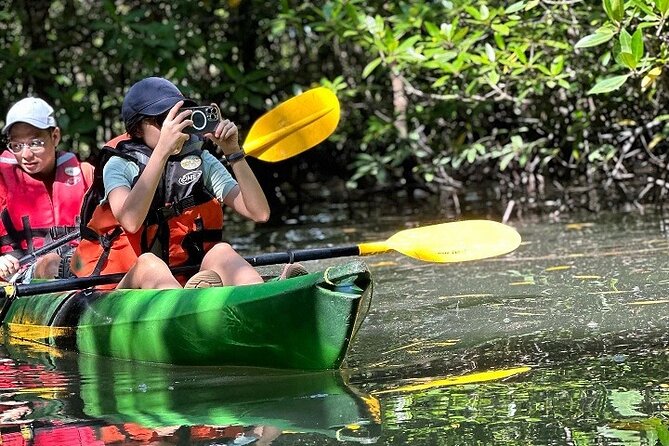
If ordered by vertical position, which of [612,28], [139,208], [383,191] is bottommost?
[383,191]

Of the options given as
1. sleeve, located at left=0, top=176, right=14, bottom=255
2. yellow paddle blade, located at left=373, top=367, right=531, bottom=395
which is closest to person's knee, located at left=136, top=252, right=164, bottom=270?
yellow paddle blade, located at left=373, top=367, right=531, bottom=395

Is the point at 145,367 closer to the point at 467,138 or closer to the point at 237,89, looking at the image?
the point at 237,89

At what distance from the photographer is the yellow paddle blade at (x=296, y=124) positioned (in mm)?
5520

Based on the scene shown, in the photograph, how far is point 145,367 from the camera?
4.07 metres

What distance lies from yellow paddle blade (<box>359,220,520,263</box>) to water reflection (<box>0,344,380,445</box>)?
106 cm

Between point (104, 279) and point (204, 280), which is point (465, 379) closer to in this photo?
point (204, 280)

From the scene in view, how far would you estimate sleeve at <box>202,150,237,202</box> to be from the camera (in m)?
4.58

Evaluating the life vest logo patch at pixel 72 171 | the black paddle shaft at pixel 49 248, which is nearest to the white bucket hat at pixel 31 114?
the life vest logo patch at pixel 72 171

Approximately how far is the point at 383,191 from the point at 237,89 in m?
2.17

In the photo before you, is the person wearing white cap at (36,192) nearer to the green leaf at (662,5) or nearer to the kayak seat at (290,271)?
the kayak seat at (290,271)

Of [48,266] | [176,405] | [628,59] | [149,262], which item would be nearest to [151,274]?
[149,262]

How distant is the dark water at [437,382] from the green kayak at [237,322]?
0.19ft

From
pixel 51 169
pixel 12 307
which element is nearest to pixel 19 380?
pixel 12 307

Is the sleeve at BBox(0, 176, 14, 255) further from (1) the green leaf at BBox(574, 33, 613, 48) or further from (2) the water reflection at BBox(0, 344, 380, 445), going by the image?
(1) the green leaf at BBox(574, 33, 613, 48)
